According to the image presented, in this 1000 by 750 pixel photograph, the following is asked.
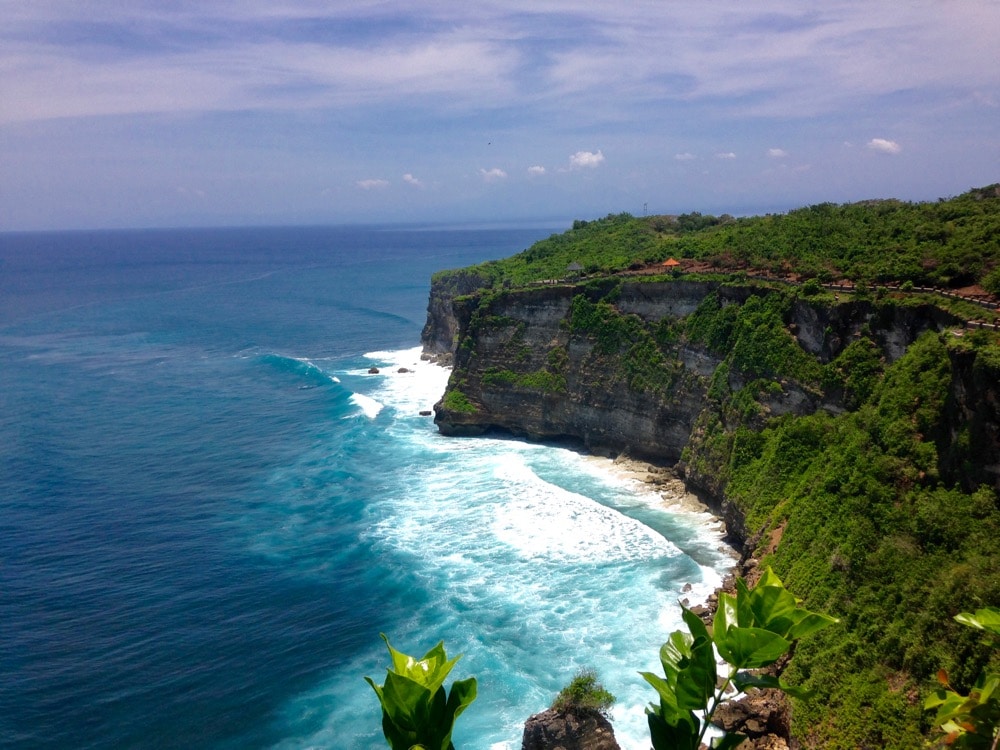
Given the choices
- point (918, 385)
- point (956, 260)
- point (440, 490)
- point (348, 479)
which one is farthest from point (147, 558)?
point (956, 260)

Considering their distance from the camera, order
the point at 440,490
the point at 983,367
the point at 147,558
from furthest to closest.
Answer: the point at 440,490 < the point at 147,558 < the point at 983,367

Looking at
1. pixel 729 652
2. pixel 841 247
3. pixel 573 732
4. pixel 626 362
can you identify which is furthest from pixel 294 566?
pixel 841 247

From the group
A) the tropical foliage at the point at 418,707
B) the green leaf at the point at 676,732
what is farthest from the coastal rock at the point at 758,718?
the tropical foliage at the point at 418,707

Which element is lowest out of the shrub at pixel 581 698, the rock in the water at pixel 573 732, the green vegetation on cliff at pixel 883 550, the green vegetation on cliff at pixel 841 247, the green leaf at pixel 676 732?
the rock in the water at pixel 573 732

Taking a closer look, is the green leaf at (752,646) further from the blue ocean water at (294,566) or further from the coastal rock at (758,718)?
the blue ocean water at (294,566)

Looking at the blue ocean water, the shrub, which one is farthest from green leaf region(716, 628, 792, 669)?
the blue ocean water

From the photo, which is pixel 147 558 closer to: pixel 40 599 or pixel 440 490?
pixel 40 599
